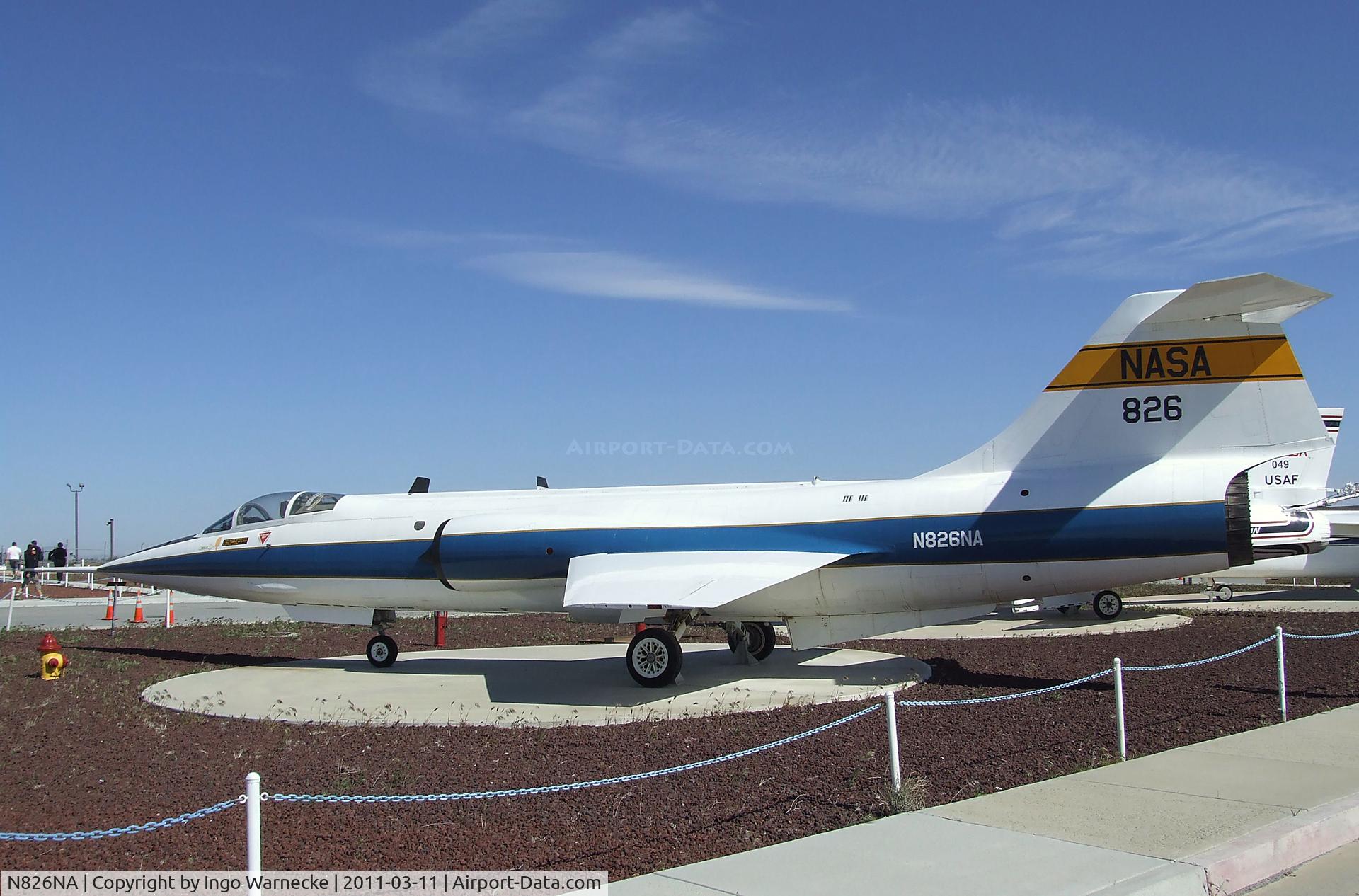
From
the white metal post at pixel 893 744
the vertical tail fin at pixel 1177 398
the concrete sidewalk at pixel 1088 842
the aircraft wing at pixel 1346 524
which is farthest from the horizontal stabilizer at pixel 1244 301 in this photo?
the aircraft wing at pixel 1346 524

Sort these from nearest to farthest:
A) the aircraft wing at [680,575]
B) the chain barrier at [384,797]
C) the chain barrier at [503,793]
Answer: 1. the chain barrier at [384,797]
2. the chain barrier at [503,793]
3. the aircraft wing at [680,575]

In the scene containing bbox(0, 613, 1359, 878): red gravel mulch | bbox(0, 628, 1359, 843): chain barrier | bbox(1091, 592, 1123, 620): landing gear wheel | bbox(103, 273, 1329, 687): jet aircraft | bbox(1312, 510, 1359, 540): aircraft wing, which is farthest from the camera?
bbox(1312, 510, 1359, 540): aircraft wing

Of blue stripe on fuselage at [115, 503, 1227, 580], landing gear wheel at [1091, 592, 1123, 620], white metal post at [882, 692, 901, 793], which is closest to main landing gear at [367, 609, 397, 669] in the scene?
blue stripe on fuselage at [115, 503, 1227, 580]

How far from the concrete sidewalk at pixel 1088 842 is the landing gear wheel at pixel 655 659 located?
6227mm

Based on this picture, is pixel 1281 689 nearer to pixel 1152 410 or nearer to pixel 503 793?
pixel 1152 410

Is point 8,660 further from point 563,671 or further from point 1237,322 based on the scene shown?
point 1237,322

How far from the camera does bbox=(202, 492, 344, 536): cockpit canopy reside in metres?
16.1

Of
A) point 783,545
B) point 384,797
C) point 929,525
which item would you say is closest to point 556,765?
point 384,797

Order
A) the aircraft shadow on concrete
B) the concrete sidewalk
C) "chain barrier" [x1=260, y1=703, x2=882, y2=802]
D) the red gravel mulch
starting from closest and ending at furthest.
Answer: the concrete sidewalk < "chain barrier" [x1=260, y1=703, x2=882, y2=802] < the red gravel mulch < the aircraft shadow on concrete

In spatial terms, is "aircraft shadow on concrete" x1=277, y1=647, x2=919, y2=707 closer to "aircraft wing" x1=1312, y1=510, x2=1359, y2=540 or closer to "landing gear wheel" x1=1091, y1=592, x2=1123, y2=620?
"landing gear wheel" x1=1091, y1=592, x2=1123, y2=620

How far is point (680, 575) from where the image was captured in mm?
12820

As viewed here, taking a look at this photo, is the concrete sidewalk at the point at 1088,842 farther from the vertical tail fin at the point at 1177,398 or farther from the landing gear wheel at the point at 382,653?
the landing gear wheel at the point at 382,653

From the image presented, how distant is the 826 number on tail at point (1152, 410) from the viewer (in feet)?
37.7

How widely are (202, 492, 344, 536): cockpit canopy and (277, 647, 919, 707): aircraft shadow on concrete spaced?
236cm
